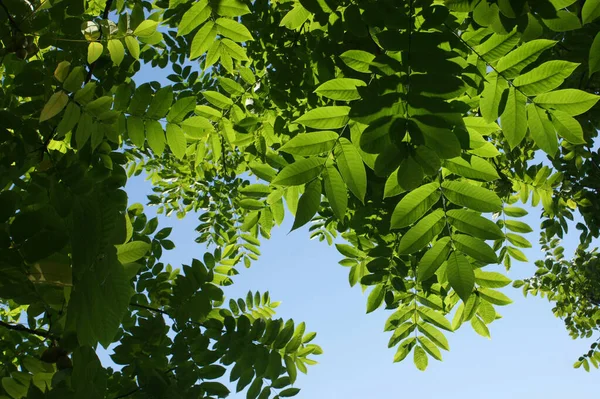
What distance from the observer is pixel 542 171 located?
3.21 m

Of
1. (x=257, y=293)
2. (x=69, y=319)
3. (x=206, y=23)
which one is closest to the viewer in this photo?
(x=69, y=319)

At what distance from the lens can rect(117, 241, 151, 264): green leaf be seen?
130 cm

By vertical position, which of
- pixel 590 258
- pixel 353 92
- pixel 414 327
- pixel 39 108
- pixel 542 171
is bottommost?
pixel 414 327

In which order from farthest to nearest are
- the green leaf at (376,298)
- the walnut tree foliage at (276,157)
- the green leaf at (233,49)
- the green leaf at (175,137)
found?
the green leaf at (376,298) → the green leaf at (233,49) → the green leaf at (175,137) → the walnut tree foliage at (276,157)

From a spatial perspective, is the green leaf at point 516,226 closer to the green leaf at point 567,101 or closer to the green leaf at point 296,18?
the green leaf at point 567,101

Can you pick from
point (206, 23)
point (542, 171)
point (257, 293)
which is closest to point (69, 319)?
point (206, 23)

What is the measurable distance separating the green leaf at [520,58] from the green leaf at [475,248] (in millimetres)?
579

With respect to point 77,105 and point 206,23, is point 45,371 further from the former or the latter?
A: point 206,23

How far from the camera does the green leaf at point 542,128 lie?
1.66 meters

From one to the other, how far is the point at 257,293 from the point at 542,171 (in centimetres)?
209

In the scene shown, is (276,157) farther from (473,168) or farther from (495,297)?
(495,297)

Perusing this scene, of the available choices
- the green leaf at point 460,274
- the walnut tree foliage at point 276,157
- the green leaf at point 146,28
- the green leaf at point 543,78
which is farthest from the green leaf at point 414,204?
the green leaf at point 146,28

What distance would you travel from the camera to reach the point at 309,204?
1.67 m

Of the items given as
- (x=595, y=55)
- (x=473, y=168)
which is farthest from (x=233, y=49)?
(x=595, y=55)
